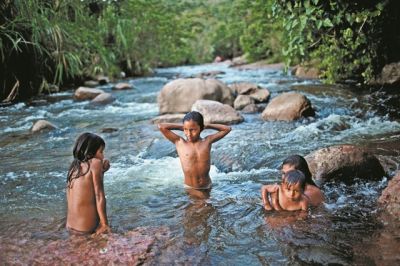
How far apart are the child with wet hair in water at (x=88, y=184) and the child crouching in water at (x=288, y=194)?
1397 millimetres

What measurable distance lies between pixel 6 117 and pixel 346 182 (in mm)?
7346

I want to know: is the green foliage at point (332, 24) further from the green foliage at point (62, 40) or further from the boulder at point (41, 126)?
the green foliage at point (62, 40)

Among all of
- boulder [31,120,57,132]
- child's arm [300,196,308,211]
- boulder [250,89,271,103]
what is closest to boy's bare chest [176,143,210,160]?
child's arm [300,196,308,211]

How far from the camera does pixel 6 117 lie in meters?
9.41

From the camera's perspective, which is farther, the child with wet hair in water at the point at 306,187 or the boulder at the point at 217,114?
the boulder at the point at 217,114

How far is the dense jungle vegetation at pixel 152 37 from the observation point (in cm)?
573

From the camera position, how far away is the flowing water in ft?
10.5

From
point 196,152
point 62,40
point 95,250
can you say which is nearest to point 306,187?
point 196,152

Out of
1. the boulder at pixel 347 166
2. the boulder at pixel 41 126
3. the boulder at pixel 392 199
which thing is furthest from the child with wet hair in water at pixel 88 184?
the boulder at pixel 41 126

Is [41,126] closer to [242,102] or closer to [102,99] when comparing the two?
[102,99]

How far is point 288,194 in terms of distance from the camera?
3.73 meters

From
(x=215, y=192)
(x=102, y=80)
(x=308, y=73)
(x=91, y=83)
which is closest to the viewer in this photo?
(x=215, y=192)

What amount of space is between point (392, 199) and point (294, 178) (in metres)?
0.82

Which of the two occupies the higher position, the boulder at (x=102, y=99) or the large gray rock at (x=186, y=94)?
the large gray rock at (x=186, y=94)
